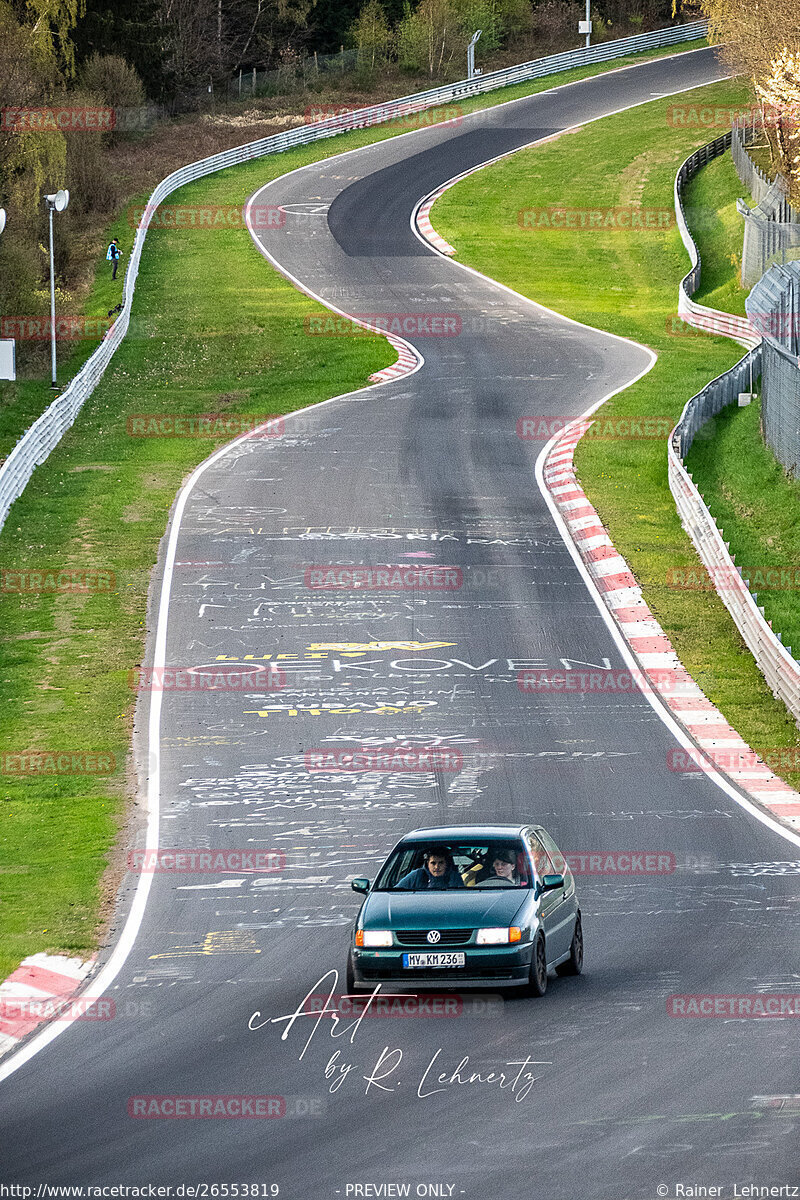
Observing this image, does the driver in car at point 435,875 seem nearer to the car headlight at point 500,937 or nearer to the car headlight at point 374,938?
the car headlight at point 374,938

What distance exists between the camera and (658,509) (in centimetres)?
3397

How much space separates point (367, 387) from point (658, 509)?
13443 millimetres

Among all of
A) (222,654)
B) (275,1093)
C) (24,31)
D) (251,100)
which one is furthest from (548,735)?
(251,100)

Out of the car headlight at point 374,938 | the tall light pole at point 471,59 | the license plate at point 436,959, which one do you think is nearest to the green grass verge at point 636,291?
the license plate at point 436,959

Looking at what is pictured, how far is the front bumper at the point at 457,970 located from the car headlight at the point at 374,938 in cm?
6

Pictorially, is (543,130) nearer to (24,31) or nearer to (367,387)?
(24,31)

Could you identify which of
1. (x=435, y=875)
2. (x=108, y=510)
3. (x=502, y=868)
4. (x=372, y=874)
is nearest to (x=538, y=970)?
(x=502, y=868)

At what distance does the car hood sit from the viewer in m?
12.8

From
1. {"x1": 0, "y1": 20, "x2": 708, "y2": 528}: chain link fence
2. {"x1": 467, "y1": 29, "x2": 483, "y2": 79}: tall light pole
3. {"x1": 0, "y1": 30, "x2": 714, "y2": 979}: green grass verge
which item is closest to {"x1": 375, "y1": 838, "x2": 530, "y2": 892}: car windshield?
{"x1": 0, "y1": 30, "x2": 714, "y2": 979}: green grass verge

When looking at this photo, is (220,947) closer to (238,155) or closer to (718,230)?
(718,230)

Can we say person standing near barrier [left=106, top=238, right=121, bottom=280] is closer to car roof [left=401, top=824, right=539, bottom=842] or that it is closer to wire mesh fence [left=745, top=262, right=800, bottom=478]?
wire mesh fence [left=745, top=262, right=800, bottom=478]

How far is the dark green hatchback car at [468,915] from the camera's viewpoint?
12.6 meters

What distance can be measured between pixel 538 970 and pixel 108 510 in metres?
23.1

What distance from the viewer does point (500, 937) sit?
1255 centimetres
